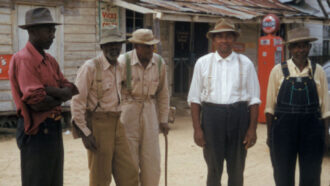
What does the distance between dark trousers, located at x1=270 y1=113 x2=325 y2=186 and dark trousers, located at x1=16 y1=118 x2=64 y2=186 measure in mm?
1980

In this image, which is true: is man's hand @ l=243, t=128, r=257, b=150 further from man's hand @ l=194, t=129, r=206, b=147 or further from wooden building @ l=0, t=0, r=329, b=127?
wooden building @ l=0, t=0, r=329, b=127


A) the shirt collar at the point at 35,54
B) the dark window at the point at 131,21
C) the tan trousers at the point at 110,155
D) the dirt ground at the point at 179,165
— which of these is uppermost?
the dark window at the point at 131,21

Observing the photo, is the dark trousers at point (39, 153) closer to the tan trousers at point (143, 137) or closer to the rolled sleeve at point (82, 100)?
the rolled sleeve at point (82, 100)

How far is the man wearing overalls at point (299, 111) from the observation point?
3512 mm

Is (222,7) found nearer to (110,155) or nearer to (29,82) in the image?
(110,155)

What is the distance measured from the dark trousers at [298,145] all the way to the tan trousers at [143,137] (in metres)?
1.16

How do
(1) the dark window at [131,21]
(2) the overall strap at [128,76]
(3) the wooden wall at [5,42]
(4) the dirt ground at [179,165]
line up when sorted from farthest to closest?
(1) the dark window at [131,21] → (3) the wooden wall at [5,42] → (4) the dirt ground at [179,165] → (2) the overall strap at [128,76]

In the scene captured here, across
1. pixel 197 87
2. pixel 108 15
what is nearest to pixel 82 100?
pixel 197 87

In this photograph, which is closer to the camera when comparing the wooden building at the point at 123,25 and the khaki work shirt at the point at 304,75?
the khaki work shirt at the point at 304,75

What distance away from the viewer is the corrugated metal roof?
9.49 metres

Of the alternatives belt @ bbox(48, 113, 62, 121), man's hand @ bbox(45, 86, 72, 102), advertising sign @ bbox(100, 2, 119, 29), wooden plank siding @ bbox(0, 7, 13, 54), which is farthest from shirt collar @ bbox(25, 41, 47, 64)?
advertising sign @ bbox(100, 2, 119, 29)

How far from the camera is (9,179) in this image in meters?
5.45

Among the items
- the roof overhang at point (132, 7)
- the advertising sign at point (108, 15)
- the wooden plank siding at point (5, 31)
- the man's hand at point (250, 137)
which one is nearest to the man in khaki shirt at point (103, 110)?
the man's hand at point (250, 137)

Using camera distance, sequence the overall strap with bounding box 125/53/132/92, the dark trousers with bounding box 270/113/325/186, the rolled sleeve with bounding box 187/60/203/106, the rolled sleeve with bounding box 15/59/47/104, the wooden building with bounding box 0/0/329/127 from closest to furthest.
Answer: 1. the rolled sleeve with bounding box 15/59/47/104
2. the dark trousers with bounding box 270/113/325/186
3. the rolled sleeve with bounding box 187/60/203/106
4. the overall strap with bounding box 125/53/132/92
5. the wooden building with bounding box 0/0/329/127
